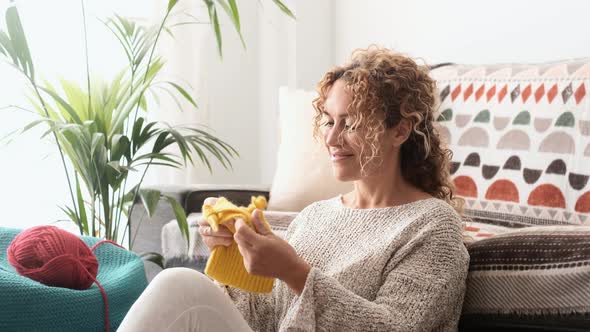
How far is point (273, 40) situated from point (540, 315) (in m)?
2.50

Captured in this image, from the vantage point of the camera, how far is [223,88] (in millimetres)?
3645

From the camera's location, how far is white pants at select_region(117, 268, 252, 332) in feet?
4.03

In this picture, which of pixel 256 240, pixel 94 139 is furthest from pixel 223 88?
pixel 256 240

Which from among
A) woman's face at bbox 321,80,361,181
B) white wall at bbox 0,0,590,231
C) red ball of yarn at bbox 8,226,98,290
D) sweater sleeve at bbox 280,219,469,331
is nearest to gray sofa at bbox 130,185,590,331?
white wall at bbox 0,0,590,231

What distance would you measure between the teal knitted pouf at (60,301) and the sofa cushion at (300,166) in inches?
30.3

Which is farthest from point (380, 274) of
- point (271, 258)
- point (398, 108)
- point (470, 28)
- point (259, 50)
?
point (259, 50)

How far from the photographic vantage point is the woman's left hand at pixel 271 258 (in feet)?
4.17

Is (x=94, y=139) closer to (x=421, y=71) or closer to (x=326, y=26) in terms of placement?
(x=421, y=71)

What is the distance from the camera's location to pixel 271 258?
1269mm

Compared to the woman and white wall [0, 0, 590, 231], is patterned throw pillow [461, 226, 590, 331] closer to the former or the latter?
the woman

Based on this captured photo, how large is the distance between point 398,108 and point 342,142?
117 millimetres

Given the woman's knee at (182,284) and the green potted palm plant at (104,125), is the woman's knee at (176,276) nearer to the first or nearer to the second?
the woman's knee at (182,284)

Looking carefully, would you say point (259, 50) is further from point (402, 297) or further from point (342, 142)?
point (402, 297)

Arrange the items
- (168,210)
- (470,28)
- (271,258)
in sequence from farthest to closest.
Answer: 1. (470,28)
2. (168,210)
3. (271,258)
